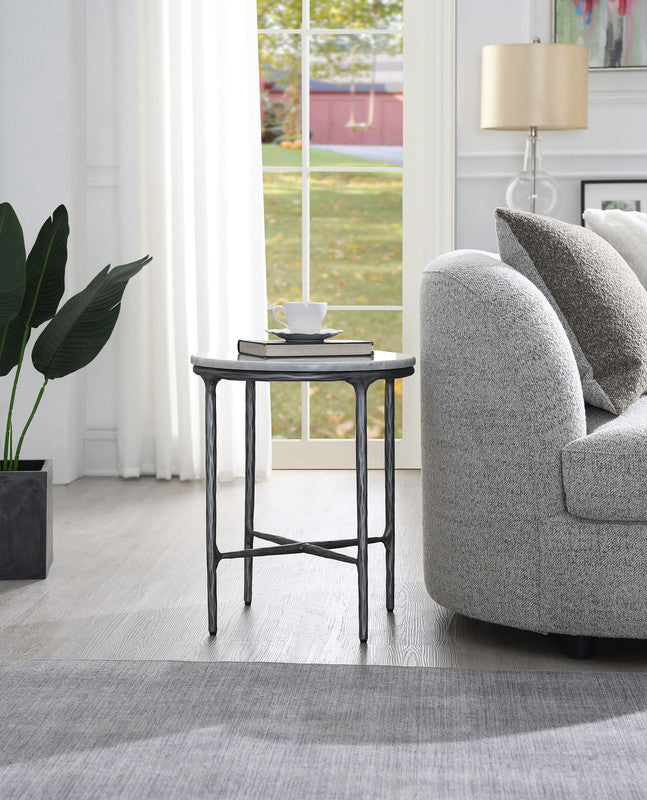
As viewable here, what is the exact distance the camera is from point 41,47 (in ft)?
12.7

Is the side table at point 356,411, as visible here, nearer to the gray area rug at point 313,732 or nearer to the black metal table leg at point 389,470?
the black metal table leg at point 389,470

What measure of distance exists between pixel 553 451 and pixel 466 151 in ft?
7.72

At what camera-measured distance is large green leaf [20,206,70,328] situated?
2.65 meters

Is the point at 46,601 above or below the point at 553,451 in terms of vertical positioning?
below

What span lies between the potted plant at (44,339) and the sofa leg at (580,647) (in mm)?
1295

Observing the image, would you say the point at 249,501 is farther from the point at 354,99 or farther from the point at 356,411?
the point at 354,99

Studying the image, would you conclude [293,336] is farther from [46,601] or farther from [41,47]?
[41,47]

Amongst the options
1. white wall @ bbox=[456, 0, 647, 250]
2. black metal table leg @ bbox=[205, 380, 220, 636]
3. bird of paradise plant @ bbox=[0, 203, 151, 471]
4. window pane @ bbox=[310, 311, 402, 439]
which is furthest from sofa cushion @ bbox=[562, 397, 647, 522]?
window pane @ bbox=[310, 311, 402, 439]

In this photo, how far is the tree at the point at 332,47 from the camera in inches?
258

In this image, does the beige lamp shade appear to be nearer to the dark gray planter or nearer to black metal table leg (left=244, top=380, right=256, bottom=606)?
black metal table leg (left=244, top=380, right=256, bottom=606)

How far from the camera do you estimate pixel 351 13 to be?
6562 mm

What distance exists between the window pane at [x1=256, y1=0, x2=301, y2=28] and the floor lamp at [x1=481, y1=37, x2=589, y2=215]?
304 cm

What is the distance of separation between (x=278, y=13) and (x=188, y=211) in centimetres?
310

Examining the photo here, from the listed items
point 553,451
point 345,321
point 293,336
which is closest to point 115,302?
point 293,336
